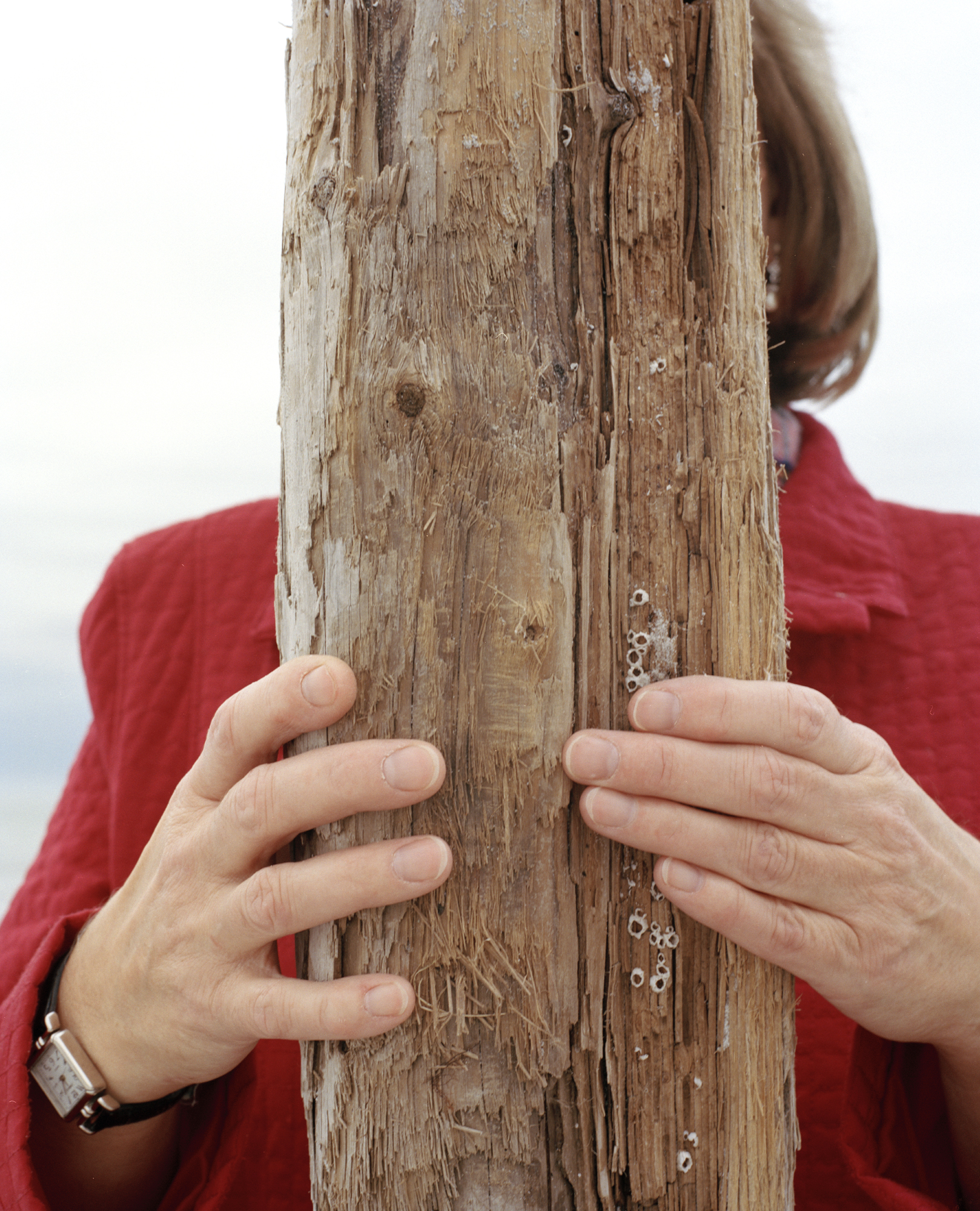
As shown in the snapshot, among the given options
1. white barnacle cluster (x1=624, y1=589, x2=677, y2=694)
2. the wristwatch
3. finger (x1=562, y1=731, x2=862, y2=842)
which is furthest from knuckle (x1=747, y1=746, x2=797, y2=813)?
the wristwatch

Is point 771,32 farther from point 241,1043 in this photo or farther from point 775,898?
point 241,1043

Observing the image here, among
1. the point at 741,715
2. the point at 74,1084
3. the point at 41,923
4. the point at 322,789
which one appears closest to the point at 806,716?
the point at 741,715

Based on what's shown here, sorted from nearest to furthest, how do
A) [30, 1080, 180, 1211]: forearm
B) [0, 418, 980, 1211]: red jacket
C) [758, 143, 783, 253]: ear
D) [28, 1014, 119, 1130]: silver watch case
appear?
[28, 1014, 119, 1130]: silver watch case → [30, 1080, 180, 1211]: forearm → [0, 418, 980, 1211]: red jacket → [758, 143, 783, 253]: ear

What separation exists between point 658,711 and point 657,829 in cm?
10

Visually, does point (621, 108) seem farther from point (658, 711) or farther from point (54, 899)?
point (54, 899)

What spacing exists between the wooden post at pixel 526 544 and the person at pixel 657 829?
0.05m

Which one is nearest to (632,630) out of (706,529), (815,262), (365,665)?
(706,529)

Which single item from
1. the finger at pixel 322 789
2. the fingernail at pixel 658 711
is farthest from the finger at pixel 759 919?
the finger at pixel 322 789

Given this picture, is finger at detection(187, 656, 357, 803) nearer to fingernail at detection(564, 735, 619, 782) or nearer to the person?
the person

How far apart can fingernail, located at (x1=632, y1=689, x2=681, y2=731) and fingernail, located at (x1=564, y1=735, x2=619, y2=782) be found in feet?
0.12

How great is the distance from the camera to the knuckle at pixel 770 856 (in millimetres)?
727

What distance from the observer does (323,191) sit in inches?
30.7

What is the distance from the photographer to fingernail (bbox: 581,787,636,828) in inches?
28.2

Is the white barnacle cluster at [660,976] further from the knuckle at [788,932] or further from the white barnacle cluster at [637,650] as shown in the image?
the white barnacle cluster at [637,650]
